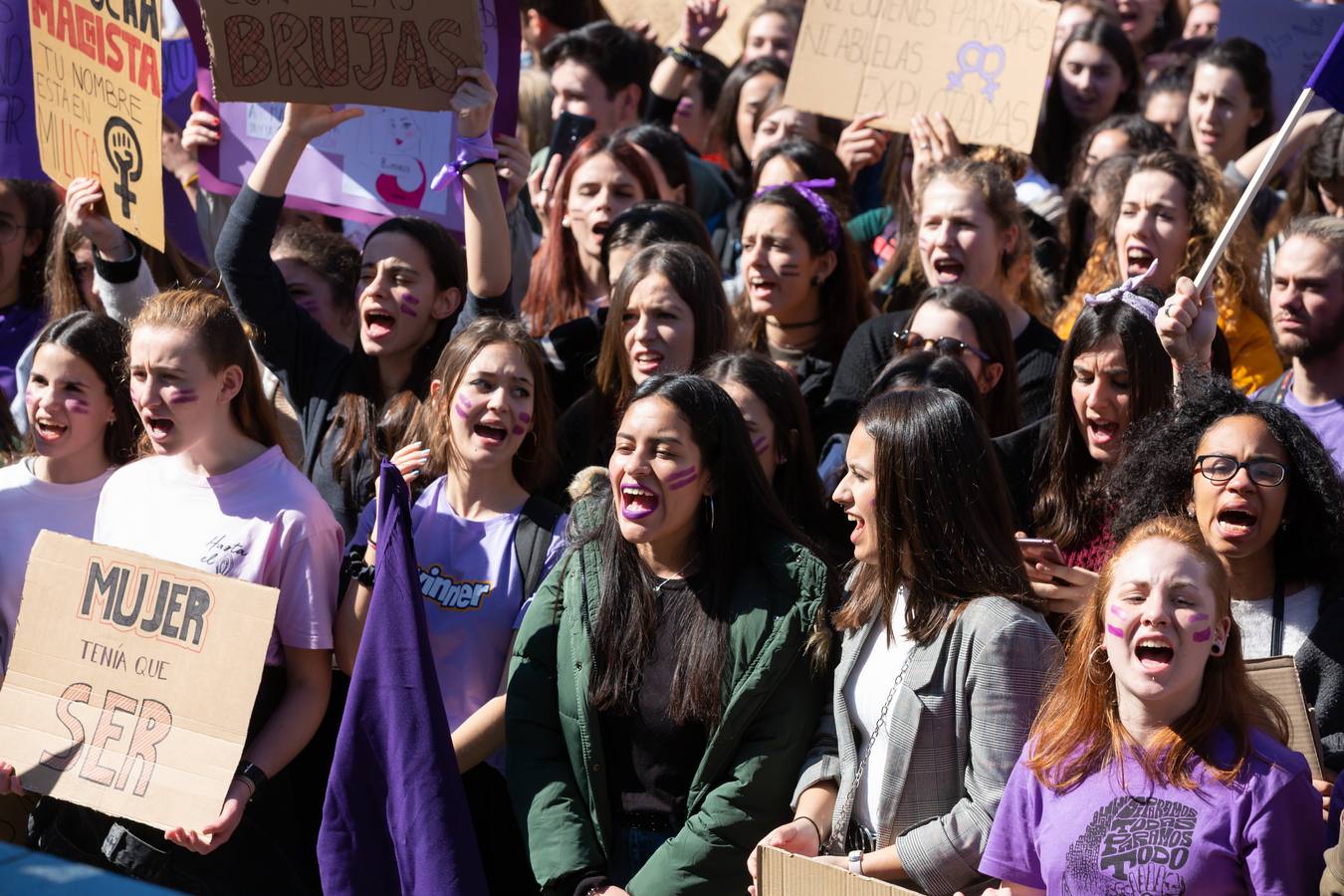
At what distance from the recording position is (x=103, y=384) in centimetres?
496

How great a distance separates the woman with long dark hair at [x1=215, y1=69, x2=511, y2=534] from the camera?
5.11 m

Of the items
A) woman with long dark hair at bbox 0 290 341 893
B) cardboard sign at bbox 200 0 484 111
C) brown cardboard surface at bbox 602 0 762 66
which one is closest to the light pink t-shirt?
woman with long dark hair at bbox 0 290 341 893

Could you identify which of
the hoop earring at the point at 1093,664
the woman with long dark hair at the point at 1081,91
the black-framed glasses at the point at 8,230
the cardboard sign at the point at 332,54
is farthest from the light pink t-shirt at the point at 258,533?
the woman with long dark hair at the point at 1081,91

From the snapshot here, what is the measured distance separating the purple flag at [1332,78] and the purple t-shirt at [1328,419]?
863 millimetres

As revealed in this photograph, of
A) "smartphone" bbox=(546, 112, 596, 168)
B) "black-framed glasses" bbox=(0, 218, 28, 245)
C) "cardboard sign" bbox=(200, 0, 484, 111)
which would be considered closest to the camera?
"cardboard sign" bbox=(200, 0, 484, 111)

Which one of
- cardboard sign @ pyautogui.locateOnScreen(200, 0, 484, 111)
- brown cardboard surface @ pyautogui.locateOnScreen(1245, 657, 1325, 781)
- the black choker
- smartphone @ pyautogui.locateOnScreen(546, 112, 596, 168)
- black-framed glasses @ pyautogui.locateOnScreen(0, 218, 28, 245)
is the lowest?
black-framed glasses @ pyautogui.locateOnScreen(0, 218, 28, 245)

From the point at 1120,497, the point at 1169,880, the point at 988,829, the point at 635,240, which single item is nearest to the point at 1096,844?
the point at 1169,880

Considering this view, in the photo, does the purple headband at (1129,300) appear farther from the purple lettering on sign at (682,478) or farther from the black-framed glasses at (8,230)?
the black-framed glasses at (8,230)

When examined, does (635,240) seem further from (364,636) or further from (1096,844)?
(1096,844)

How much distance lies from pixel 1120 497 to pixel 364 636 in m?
1.88

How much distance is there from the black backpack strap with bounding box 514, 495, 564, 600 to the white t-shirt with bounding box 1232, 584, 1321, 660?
1.77 metres

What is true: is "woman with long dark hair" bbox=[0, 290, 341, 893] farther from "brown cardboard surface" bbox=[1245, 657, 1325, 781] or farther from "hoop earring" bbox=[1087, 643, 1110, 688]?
"brown cardboard surface" bbox=[1245, 657, 1325, 781]

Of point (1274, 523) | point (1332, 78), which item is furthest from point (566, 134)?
point (1274, 523)

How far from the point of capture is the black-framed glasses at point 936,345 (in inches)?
200
